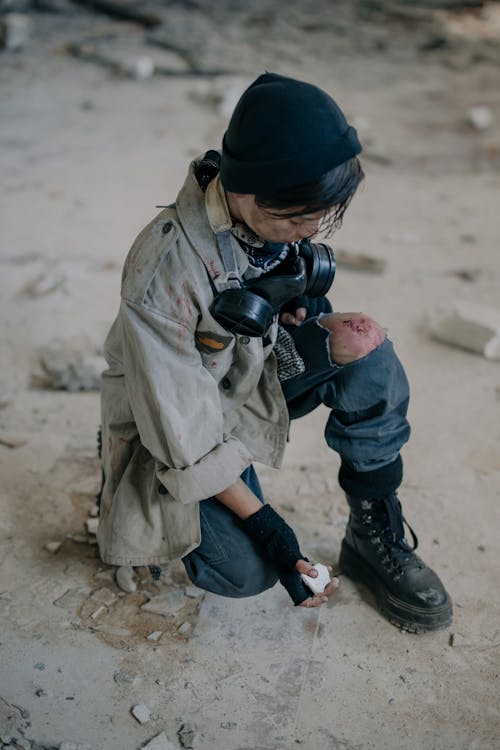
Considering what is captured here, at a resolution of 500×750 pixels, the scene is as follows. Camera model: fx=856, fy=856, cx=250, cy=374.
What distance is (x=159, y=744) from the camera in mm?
1838

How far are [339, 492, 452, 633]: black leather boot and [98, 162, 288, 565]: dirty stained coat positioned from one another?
317 millimetres

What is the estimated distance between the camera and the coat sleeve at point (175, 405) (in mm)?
1823

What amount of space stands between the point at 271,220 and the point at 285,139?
19cm

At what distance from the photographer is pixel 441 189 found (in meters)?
4.99

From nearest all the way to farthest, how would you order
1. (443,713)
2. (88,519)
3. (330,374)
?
(443,713) → (330,374) → (88,519)

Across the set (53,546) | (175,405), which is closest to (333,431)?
(175,405)

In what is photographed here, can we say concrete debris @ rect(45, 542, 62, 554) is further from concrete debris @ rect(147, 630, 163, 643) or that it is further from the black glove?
the black glove

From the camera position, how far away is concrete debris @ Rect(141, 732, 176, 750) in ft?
6.00

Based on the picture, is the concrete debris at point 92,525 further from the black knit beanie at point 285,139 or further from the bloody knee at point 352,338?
the black knit beanie at point 285,139

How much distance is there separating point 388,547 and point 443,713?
434mm

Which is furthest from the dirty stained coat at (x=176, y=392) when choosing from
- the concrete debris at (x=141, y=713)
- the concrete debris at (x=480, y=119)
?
the concrete debris at (x=480, y=119)

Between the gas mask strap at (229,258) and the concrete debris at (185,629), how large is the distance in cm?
88

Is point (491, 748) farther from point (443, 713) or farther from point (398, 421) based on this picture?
point (398, 421)

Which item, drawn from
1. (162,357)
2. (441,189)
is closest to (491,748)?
(162,357)
